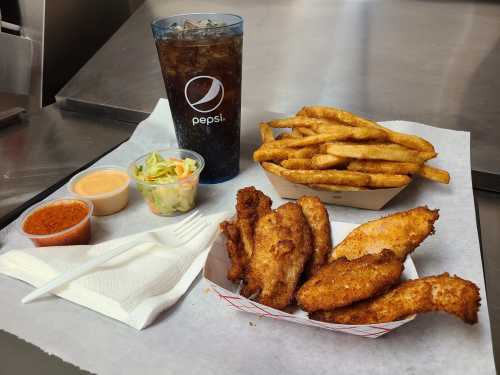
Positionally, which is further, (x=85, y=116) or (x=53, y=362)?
(x=85, y=116)

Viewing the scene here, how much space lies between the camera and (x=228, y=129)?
1775mm

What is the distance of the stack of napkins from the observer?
1165 mm

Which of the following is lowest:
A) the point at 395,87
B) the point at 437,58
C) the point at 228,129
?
the point at 228,129

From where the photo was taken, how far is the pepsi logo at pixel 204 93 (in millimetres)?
1624

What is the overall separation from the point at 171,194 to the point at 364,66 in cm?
145

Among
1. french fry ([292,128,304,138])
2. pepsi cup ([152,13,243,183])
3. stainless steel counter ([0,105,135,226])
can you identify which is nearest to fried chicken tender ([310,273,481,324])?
french fry ([292,128,304,138])

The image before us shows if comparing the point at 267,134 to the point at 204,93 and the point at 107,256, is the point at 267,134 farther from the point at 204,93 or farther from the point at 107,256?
the point at 107,256

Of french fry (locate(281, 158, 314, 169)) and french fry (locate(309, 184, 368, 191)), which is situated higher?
french fry (locate(281, 158, 314, 169))

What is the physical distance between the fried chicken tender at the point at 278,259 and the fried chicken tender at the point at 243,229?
0.14 feet

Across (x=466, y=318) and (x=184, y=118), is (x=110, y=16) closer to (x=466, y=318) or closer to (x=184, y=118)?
(x=184, y=118)

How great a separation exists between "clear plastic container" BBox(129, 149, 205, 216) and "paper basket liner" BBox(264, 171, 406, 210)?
306 mm

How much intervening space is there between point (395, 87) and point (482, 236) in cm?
105

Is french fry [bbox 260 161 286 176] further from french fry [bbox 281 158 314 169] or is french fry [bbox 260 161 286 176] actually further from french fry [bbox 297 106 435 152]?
french fry [bbox 297 106 435 152]

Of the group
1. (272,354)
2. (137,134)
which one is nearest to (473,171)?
(272,354)
